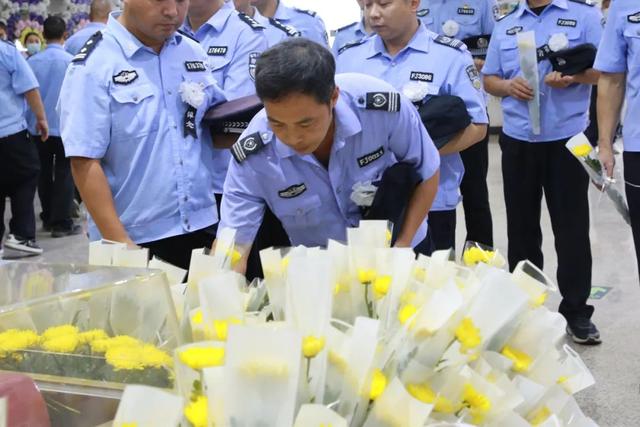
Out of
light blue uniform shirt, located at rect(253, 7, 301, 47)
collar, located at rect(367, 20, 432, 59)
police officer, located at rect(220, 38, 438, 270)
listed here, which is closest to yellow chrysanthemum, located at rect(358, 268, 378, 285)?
police officer, located at rect(220, 38, 438, 270)

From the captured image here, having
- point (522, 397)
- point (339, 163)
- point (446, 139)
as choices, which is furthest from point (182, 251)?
point (522, 397)

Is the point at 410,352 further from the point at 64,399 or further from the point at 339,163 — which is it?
the point at 339,163

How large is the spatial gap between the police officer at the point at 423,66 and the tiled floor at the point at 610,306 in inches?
34.6

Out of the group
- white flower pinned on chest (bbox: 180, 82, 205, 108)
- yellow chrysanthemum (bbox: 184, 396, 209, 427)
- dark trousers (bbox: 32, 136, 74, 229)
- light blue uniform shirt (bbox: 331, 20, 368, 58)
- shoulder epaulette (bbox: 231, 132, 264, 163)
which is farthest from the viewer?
dark trousers (bbox: 32, 136, 74, 229)

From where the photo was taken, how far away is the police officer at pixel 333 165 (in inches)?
71.3

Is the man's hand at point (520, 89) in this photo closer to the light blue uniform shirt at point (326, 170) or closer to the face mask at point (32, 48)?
the light blue uniform shirt at point (326, 170)

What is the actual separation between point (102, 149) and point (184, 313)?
3.64 ft

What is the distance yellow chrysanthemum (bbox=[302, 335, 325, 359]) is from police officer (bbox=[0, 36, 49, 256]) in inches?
193

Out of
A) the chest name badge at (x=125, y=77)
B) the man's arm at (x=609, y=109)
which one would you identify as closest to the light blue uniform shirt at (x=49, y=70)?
the chest name badge at (x=125, y=77)

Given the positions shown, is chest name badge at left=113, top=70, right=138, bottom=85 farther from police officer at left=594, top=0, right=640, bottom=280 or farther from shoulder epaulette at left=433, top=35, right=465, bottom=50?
police officer at left=594, top=0, right=640, bottom=280

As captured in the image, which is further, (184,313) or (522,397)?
(184,313)

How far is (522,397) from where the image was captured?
969 mm

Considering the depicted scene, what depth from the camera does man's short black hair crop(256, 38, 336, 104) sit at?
4.93 ft

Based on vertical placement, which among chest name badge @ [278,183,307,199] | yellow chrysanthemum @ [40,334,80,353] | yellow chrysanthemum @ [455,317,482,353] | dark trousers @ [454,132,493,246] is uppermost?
yellow chrysanthemum @ [40,334,80,353]
